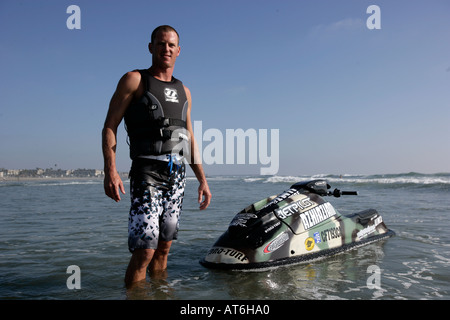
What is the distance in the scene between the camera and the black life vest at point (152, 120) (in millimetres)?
2980

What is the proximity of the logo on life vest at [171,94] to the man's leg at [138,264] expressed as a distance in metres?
1.40

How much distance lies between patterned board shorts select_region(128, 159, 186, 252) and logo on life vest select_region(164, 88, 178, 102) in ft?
1.98

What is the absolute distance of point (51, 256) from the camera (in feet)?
15.9

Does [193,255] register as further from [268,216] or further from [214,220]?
[214,220]

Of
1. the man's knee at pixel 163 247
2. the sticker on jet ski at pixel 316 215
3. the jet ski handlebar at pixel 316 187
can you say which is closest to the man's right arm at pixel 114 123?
the man's knee at pixel 163 247

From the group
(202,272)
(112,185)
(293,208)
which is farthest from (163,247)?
(293,208)

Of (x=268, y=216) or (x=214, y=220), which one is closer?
(x=268, y=216)

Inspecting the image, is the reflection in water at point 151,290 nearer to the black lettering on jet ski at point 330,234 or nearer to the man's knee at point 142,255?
the man's knee at point 142,255

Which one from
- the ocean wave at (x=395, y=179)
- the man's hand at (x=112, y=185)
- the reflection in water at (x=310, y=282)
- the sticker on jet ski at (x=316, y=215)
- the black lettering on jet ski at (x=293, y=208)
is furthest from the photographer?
the ocean wave at (x=395, y=179)

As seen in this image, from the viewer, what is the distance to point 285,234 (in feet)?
13.6

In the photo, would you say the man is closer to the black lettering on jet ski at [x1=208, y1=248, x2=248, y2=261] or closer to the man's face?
the man's face

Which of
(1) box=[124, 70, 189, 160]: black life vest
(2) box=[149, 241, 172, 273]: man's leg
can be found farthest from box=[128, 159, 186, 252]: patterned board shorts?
(2) box=[149, 241, 172, 273]: man's leg
